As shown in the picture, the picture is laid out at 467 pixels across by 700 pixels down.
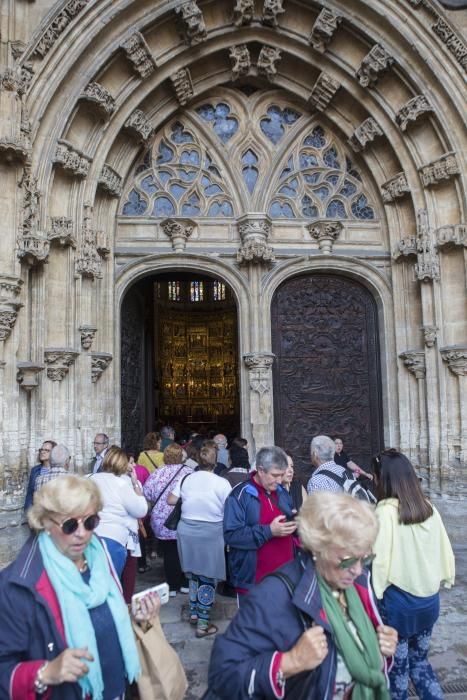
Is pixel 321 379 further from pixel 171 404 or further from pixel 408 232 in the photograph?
pixel 171 404

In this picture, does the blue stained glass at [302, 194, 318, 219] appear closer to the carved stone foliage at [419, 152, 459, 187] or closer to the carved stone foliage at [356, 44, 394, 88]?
the carved stone foliage at [419, 152, 459, 187]

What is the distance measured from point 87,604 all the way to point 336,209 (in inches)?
352

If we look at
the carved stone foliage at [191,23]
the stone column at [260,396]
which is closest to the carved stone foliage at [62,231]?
the stone column at [260,396]

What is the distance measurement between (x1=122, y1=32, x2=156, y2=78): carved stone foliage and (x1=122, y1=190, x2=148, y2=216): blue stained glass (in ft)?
5.99

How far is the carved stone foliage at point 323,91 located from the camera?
9367 mm

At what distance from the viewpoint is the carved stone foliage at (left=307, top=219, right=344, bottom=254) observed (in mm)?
9594

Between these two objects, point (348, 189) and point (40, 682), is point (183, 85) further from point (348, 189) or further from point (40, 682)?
point (40, 682)

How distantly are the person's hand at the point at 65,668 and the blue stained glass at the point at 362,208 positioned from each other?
9.17 metres

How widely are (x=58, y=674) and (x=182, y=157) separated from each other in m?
9.16

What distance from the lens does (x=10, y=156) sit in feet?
22.2

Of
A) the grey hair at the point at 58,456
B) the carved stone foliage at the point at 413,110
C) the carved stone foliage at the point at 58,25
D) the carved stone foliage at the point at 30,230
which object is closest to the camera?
the grey hair at the point at 58,456

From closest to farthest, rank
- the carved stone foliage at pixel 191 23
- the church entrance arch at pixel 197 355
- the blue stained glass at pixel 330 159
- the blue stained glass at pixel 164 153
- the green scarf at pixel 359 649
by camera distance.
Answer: the green scarf at pixel 359 649 < the carved stone foliage at pixel 191 23 < the blue stained glass at pixel 164 153 < the blue stained glass at pixel 330 159 < the church entrance arch at pixel 197 355

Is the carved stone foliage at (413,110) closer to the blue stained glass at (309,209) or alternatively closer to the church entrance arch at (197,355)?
the blue stained glass at (309,209)

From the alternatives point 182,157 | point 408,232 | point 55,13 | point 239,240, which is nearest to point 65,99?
point 55,13
